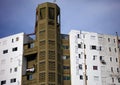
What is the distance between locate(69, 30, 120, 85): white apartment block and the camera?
286ft

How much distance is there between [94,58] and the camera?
296 ft

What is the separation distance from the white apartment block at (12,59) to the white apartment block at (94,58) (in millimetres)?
15324

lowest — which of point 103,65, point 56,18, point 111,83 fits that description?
point 111,83

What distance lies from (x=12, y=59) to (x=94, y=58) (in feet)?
81.6

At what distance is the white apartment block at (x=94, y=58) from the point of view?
8719 cm

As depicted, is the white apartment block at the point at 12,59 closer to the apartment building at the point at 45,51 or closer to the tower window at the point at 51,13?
the apartment building at the point at 45,51

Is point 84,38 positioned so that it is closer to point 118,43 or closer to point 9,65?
point 118,43

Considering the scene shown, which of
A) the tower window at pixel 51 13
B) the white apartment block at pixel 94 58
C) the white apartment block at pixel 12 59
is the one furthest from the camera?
the tower window at pixel 51 13

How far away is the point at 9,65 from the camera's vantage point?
9069cm

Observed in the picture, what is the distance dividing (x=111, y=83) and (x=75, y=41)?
16560mm

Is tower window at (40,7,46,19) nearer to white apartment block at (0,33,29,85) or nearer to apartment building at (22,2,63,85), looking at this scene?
apartment building at (22,2,63,85)

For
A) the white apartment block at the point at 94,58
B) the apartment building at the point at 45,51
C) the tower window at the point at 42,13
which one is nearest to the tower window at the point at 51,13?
the apartment building at the point at 45,51

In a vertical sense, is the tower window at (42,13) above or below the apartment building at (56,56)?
above

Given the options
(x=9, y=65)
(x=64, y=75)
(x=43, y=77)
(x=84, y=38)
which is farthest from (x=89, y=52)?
(x=9, y=65)
